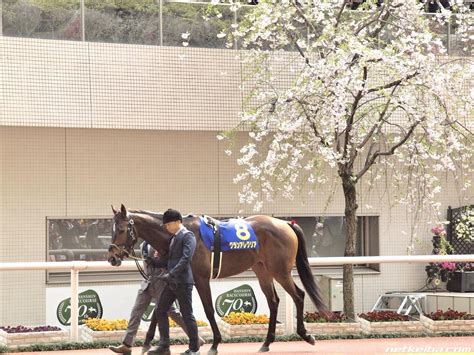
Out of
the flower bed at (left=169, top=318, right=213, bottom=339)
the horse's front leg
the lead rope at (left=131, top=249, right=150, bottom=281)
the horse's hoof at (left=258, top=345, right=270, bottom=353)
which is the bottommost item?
→ the horse's hoof at (left=258, top=345, right=270, bottom=353)

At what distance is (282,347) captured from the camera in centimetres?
1351

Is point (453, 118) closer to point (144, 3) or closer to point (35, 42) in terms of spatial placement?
point (144, 3)

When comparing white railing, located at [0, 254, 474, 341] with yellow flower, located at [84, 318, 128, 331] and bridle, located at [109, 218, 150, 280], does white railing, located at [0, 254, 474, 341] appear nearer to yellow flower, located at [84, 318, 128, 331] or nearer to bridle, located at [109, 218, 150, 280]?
yellow flower, located at [84, 318, 128, 331]

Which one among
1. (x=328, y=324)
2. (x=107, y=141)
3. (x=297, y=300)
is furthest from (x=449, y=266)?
(x=107, y=141)

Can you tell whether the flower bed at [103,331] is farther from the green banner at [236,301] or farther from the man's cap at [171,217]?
the man's cap at [171,217]

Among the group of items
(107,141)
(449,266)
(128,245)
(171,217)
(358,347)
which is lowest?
(358,347)

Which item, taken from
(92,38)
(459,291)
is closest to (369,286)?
(459,291)

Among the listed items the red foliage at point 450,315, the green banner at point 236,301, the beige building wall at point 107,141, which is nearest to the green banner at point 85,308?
the beige building wall at point 107,141

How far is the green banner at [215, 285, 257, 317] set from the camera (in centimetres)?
1559

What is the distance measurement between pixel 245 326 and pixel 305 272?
1.30 meters

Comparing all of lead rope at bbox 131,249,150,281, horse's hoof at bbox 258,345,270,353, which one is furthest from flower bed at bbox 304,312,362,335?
lead rope at bbox 131,249,150,281

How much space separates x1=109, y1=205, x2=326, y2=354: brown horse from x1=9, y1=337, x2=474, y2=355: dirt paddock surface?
0.33m

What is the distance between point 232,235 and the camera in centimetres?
1259

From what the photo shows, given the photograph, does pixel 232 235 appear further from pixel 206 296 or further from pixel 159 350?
pixel 159 350
